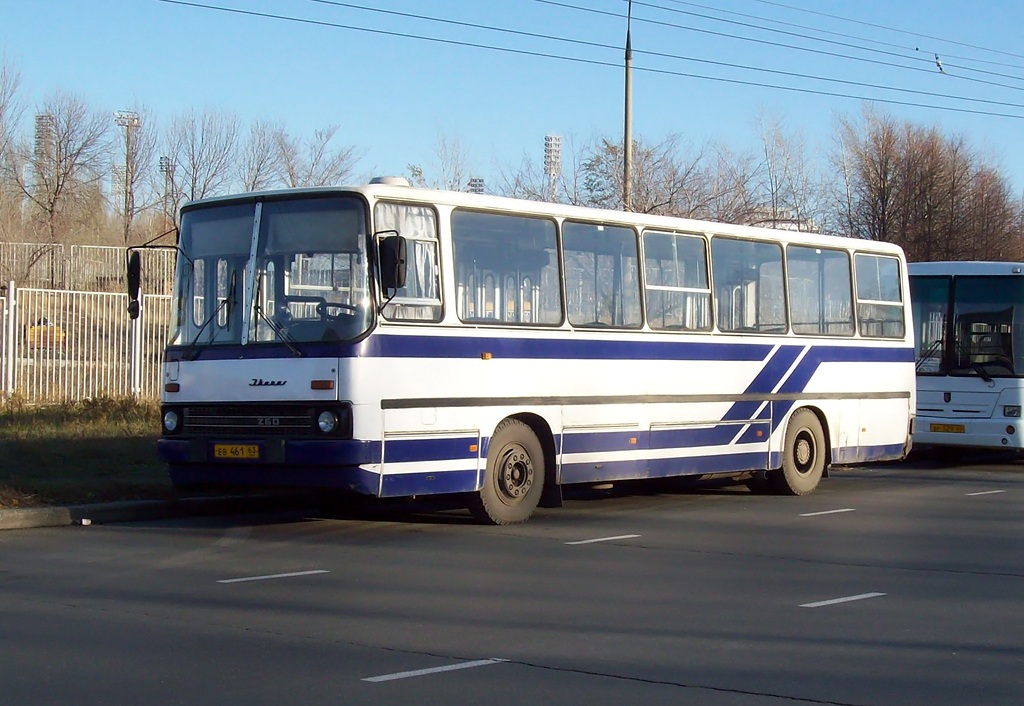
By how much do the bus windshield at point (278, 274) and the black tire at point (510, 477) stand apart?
6.87 ft

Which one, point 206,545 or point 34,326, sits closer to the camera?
point 206,545

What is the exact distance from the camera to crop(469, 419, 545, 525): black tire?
13383 millimetres

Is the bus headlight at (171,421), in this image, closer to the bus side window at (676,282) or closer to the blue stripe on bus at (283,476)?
the blue stripe on bus at (283,476)

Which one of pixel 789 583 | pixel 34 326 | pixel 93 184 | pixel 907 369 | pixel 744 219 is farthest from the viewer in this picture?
pixel 93 184

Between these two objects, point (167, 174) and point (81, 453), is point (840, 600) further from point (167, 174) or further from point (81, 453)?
point (167, 174)

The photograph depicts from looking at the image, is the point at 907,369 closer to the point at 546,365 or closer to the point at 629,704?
the point at 546,365

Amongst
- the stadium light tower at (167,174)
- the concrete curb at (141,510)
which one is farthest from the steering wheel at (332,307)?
the stadium light tower at (167,174)

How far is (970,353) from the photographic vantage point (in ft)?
71.5

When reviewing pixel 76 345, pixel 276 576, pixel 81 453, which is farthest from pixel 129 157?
pixel 276 576

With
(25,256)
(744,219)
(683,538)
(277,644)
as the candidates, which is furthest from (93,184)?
(277,644)

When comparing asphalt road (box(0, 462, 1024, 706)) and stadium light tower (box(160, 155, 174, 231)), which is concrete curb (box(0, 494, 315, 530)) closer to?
asphalt road (box(0, 462, 1024, 706))

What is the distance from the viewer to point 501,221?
44.8ft

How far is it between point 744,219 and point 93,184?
21.9 m

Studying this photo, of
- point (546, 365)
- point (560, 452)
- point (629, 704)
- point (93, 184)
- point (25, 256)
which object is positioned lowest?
point (629, 704)
